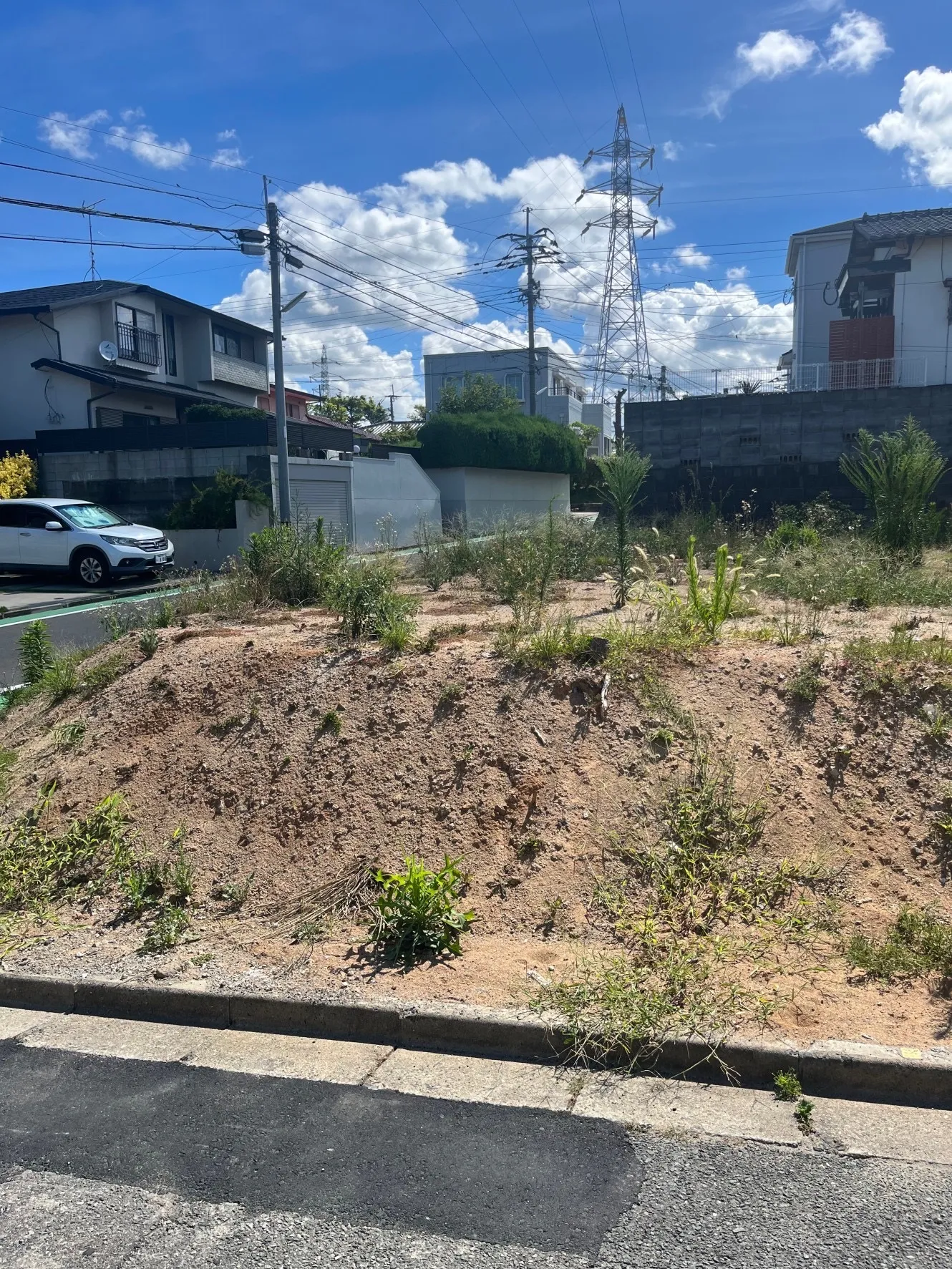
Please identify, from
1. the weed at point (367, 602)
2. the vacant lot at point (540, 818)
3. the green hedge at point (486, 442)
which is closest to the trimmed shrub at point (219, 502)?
the green hedge at point (486, 442)

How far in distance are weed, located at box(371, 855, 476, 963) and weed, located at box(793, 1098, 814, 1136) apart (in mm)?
1526

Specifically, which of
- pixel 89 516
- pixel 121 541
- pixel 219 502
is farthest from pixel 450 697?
pixel 219 502

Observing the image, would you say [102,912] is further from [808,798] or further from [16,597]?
[16,597]

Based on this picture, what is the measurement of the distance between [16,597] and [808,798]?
16590 mm

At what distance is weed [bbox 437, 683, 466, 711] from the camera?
5.56 metres

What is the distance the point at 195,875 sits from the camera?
4945 millimetres

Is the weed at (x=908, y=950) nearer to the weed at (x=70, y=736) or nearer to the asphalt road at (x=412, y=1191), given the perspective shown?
the asphalt road at (x=412, y=1191)

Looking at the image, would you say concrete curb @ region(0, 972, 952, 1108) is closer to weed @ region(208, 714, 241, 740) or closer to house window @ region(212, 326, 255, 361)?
weed @ region(208, 714, 241, 740)

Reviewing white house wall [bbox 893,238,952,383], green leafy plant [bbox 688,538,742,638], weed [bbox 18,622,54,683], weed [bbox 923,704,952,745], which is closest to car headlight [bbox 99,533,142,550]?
weed [bbox 18,622,54,683]

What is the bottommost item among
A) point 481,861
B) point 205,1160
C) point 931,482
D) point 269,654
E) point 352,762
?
point 205,1160

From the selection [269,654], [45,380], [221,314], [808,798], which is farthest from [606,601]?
[221,314]

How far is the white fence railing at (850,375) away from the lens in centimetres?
2536

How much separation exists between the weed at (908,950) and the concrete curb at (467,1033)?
1.77 ft

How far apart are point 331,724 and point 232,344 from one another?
35.1m
